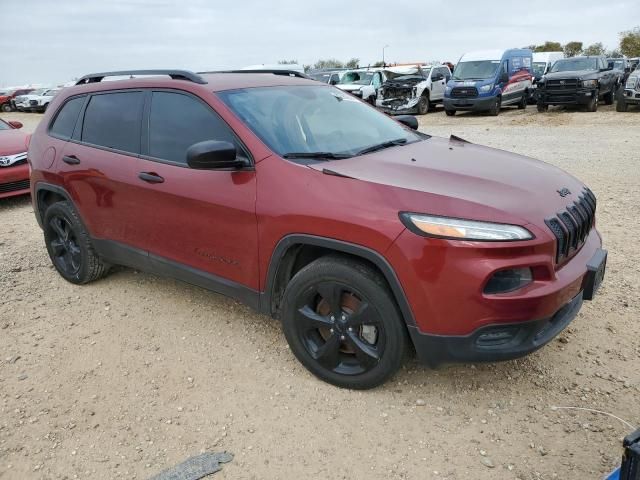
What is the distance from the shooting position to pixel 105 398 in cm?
311

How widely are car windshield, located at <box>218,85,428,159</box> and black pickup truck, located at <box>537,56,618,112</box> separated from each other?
15.8 meters

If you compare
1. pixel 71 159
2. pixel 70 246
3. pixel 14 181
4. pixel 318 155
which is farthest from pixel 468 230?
pixel 14 181

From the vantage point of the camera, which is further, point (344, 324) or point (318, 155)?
point (318, 155)

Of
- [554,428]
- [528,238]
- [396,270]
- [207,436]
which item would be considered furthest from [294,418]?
[528,238]

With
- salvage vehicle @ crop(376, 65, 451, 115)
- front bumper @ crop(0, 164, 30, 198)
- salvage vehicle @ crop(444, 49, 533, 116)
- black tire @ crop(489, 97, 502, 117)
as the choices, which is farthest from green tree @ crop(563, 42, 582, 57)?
front bumper @ crop(0, 164, 30, 198)

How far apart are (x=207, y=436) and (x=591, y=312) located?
2726 millimetres

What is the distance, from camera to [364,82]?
21141 millimetres

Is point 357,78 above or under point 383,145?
above

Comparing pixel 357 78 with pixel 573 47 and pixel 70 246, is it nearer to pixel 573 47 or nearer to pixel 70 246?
pixel 70 246

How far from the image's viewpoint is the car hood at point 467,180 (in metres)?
2.54

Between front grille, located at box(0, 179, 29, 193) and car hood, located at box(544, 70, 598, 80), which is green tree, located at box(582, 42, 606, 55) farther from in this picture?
front grille, located at box(0, 179, 29, 193)

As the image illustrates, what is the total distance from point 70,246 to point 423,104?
17.6 metres

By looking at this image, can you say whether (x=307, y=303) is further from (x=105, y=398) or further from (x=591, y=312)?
(x=591, y=312)

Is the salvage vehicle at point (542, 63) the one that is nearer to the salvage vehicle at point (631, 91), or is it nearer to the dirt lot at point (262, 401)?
the salvage vehicle at point (631, 91)
